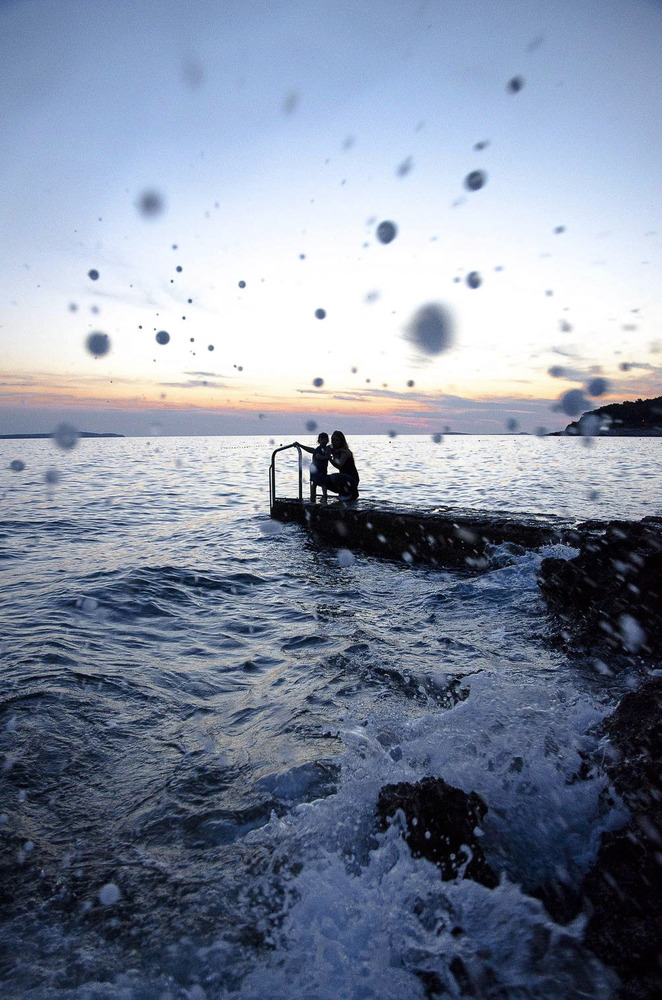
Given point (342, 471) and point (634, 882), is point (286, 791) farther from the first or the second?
point (342, 471)

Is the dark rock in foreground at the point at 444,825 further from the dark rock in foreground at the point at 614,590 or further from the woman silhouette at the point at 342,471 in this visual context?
the woman silhouette at the point at 342,471

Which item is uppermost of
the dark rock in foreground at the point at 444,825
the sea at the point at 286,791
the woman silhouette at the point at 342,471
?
the woman silhouette at the point at 342,471

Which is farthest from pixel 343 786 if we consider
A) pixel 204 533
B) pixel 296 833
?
pixel 204 533

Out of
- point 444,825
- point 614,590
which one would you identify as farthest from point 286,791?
point 614,590

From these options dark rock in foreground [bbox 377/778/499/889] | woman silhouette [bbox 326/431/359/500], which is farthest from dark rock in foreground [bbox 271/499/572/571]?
dark rock in foreground [bbox 377/778/499/889]

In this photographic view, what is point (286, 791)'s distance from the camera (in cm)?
341

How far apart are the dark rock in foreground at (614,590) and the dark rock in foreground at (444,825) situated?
12.0 feet

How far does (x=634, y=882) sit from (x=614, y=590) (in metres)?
4.58

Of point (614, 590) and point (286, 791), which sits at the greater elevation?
point (614, 590)

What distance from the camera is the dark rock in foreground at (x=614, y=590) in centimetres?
580

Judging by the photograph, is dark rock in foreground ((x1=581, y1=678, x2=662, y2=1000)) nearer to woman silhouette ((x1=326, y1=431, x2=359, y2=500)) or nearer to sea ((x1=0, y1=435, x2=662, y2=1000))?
sea ((x1=0, y1=435, x2=662, y2=1000))

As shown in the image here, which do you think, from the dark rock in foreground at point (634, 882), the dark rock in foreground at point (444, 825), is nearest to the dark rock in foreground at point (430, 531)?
the dark rock in foreground at point (634, 882)

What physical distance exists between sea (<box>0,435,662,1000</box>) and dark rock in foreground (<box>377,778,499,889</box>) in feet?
0.21

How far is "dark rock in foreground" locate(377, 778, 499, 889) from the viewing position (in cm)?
262
